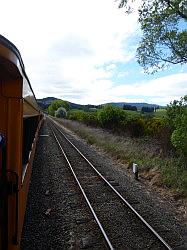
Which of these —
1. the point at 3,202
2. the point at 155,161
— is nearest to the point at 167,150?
the point at 155,161

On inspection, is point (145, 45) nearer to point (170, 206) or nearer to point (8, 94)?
point (170, 206)

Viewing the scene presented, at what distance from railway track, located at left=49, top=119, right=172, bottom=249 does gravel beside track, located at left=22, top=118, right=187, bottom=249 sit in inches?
4.0

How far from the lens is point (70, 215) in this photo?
29.8 ft

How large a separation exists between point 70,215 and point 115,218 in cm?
107

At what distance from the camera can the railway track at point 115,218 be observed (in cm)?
725

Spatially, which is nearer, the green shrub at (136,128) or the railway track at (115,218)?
the railway track at (115,218)

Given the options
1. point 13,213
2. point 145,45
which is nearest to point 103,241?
point 13,213

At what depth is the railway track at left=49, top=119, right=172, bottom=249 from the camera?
7250mm

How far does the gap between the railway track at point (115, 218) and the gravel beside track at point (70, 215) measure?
10cm

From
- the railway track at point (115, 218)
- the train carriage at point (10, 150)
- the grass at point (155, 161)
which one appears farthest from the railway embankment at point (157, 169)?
the train carriage at point (10, 150)

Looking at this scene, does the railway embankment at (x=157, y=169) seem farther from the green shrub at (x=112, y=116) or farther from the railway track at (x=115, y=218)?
the green shrub at (x=112, y=116)

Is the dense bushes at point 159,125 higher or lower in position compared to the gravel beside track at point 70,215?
higher

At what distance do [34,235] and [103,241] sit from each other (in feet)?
4.54

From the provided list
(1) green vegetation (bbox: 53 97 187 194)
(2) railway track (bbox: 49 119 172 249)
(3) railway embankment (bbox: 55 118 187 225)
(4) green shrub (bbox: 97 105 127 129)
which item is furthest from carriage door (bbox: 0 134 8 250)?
(4) green shrub (bbox: 97 105 127 129)
